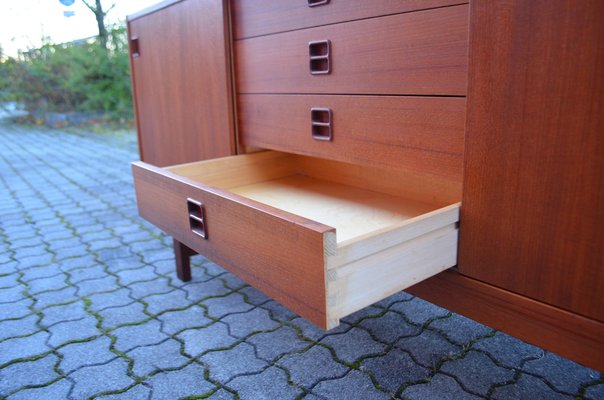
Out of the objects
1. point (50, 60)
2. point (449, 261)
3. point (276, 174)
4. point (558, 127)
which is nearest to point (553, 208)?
point (558, 127)

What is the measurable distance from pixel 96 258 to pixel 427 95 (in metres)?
1.61

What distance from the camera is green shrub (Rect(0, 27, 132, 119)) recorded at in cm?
659

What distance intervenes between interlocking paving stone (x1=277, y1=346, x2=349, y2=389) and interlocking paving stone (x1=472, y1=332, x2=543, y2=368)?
0.41 meters

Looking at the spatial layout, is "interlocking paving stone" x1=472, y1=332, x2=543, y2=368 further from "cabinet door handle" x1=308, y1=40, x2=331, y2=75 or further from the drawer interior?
"cabinet door handle" x1=308, y1=40, x2=331, y2=75

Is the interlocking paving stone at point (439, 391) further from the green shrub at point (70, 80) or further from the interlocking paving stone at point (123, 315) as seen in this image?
the green shrub at point (70, 80)

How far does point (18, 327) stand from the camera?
1.55 meters

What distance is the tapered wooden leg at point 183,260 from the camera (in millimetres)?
1839

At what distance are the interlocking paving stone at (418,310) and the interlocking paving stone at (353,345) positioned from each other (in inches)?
7.3

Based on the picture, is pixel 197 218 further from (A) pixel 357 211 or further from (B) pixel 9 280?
(B) pixel 9 280

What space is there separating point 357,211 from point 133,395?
0.73m

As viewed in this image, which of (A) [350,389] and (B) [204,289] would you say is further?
(B) [204,289]

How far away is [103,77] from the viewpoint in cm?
680

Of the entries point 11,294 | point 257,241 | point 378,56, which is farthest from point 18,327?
point 378,56

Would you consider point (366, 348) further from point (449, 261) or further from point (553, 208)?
point (553, 208)
